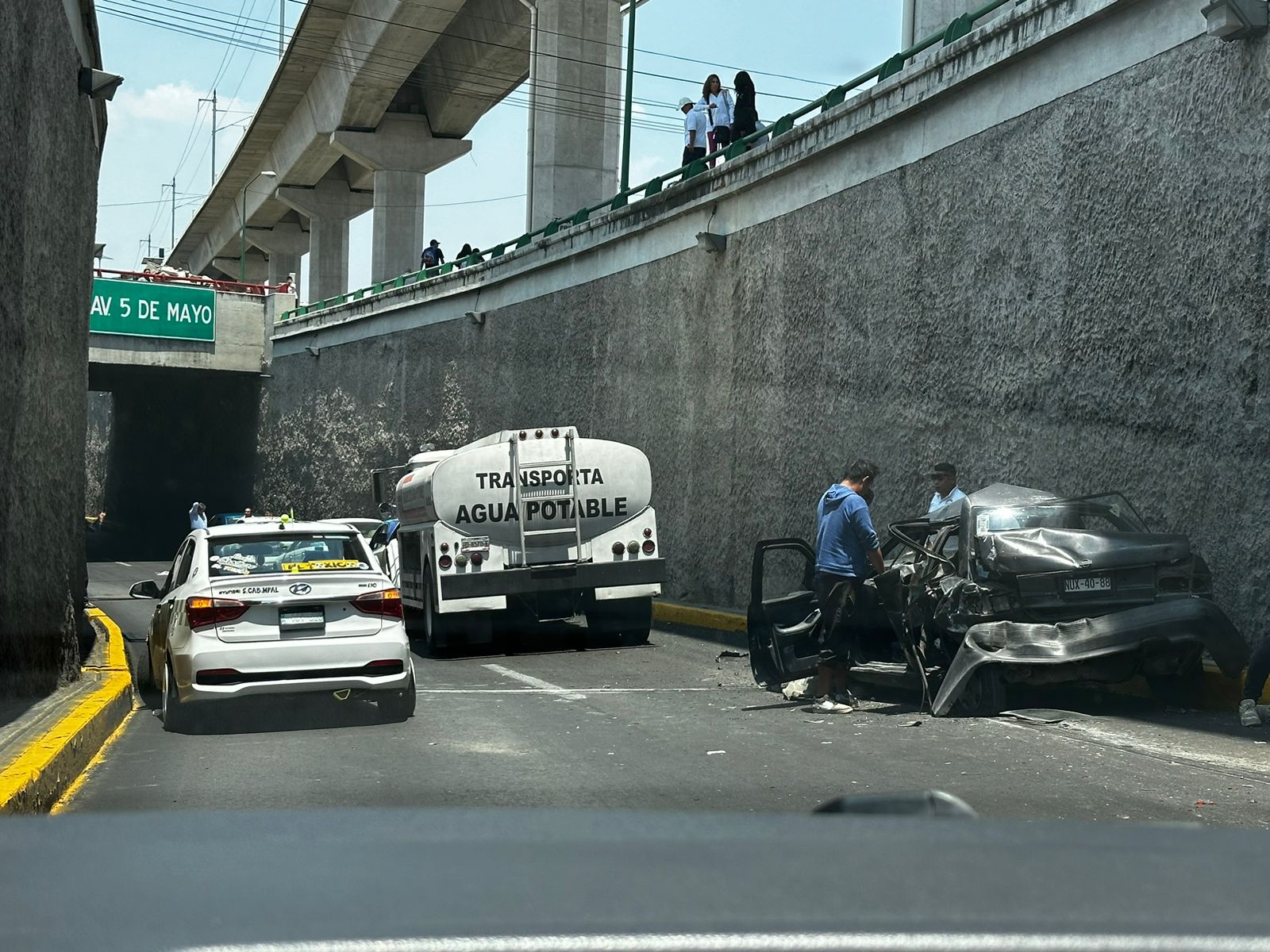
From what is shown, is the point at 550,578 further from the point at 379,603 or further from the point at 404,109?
the point at 404,109

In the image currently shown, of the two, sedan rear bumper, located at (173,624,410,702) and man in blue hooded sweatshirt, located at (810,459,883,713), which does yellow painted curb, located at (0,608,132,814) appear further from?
man in blue hooded sweatshirt, located at (810,459,883,713)

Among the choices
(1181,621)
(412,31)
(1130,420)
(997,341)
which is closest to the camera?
(1181,621)

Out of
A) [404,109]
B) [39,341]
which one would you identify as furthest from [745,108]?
[404,109]

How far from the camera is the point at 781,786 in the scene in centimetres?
778

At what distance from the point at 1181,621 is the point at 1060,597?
84 centimetres

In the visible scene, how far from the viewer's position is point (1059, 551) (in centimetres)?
1056

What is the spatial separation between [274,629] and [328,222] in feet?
179

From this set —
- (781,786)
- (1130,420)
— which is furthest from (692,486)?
(781,786)

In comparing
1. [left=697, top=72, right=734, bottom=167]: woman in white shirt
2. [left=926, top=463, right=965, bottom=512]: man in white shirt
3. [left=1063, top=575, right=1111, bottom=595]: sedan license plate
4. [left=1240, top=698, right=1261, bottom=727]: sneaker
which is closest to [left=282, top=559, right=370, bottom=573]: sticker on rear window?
[left=1063, top=575, right=1111, bottom=595]: sedan license plate

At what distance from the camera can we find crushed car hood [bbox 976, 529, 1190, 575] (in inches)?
414

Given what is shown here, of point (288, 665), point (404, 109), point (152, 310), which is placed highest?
point (404, 109)

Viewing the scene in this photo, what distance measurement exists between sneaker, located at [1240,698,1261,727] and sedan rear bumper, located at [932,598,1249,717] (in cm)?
54

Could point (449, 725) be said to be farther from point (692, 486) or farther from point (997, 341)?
point (692, 486)

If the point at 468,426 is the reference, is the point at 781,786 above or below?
below
